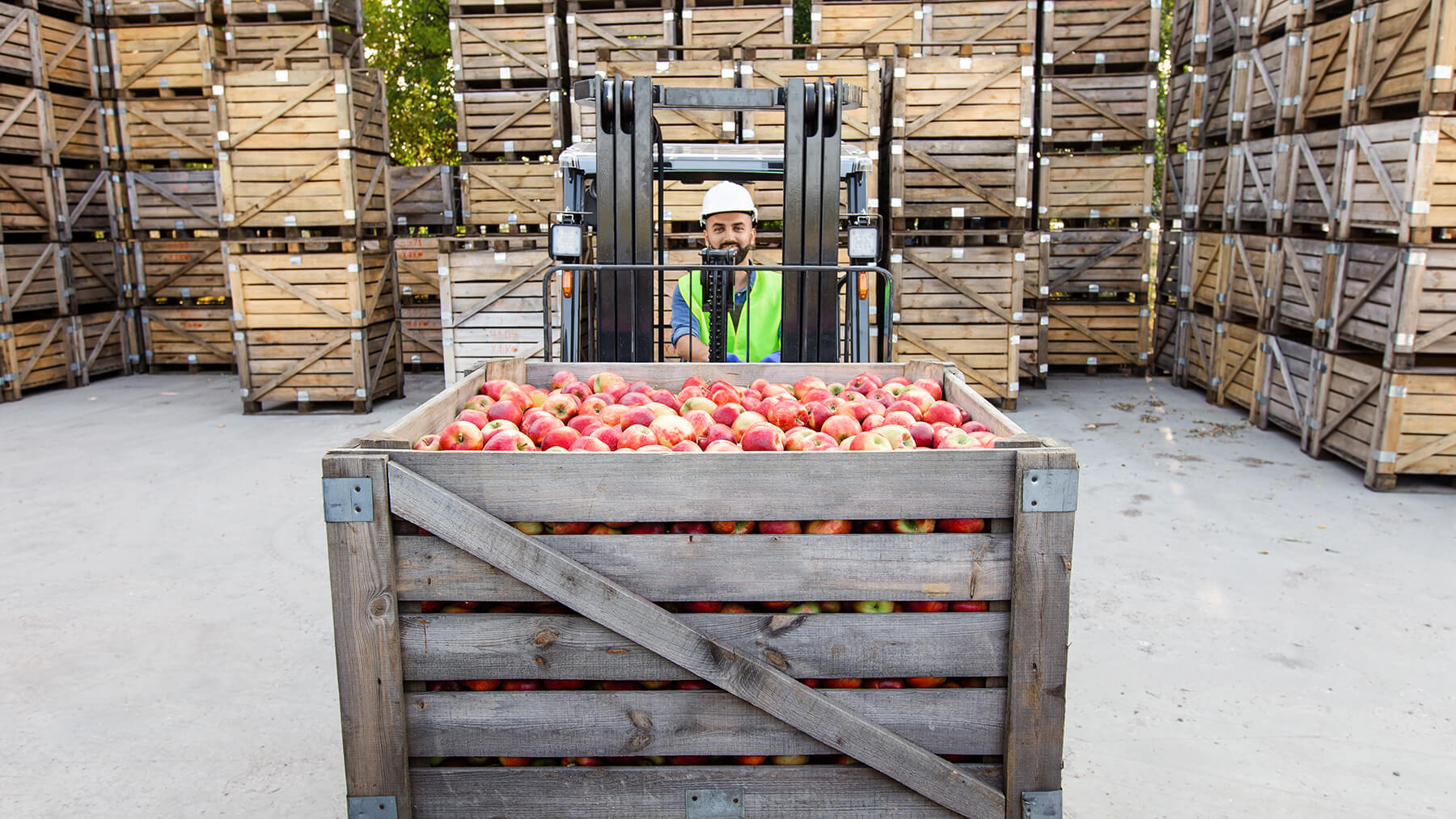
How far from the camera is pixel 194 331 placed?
540 inches

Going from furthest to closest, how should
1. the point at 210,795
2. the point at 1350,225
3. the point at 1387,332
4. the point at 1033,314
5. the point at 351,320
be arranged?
the point at 1033,314
the point at 351,320
the point at 1350,225
the point at 1387,332
the point at 210,795

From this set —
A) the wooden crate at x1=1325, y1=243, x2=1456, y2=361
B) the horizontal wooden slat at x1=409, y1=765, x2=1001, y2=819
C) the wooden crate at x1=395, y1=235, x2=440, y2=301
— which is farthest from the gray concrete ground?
the wooden crate at x1=395, y1=235, x2=440, y2=301

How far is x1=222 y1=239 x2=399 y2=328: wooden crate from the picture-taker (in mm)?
10742

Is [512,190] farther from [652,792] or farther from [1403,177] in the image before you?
[652,792]

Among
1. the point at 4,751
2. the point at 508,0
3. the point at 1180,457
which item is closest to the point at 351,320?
the point at 508,0

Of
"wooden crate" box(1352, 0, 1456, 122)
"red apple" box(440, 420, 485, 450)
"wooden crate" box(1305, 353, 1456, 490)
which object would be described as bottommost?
"wooden crate" box(1305, 353, 1456, 490)

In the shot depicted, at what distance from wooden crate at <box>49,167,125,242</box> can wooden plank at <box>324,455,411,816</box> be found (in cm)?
1313

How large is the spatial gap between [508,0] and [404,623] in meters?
11.2

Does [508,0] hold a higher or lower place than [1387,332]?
higher

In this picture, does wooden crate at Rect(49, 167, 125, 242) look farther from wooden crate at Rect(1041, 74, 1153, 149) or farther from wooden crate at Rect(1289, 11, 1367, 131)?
wooden crate at Rect(1289, 11, 1367, 131)

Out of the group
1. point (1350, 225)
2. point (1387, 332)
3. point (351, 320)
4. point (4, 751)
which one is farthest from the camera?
point (351, 320)

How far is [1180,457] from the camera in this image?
855cm

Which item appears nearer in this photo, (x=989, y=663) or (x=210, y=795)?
(x=989, y=663)

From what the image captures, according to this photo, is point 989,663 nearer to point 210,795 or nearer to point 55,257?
point 210,795
